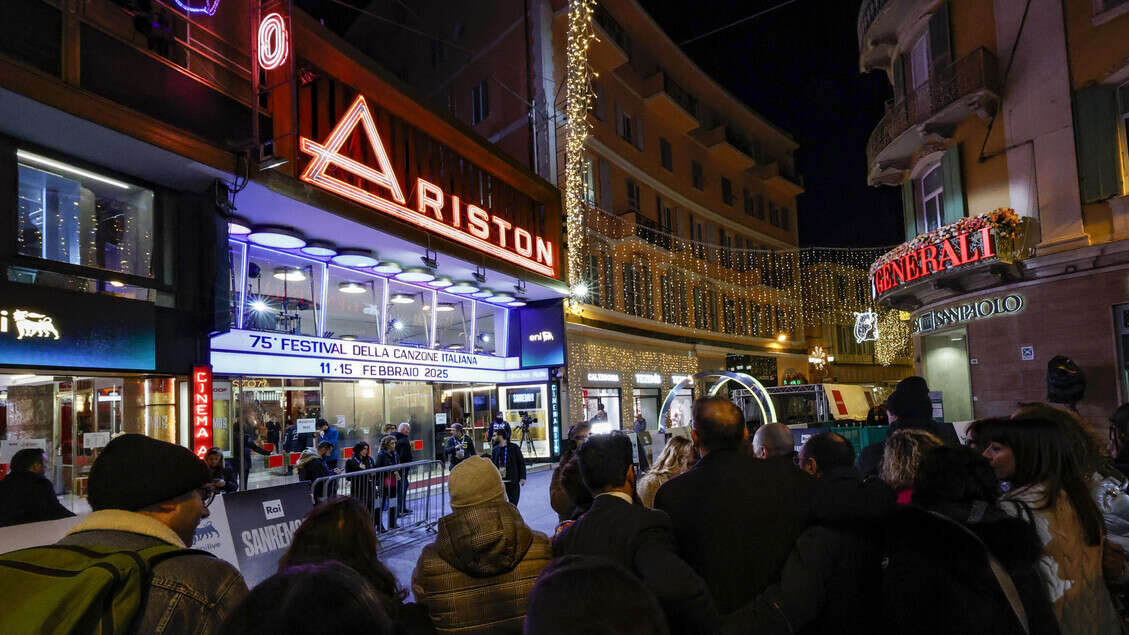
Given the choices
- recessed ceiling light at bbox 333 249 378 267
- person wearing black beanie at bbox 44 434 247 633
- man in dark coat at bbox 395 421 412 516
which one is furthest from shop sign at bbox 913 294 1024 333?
person wearing black beanie at bbox 44 434 247 633

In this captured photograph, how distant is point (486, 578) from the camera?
2.98 m

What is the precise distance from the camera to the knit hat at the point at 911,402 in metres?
5.98

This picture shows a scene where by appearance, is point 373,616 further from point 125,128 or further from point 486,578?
point 125,128

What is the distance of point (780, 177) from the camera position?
40.0 m

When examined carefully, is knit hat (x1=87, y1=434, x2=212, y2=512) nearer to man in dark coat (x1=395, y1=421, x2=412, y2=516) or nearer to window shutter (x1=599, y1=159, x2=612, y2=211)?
man in dark coat (x1=395, y1=421, x2=412, y2=516)

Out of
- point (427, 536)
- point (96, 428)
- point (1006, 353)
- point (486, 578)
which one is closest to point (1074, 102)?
point (1006, 353)

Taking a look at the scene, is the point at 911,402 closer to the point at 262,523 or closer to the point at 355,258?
the point at 262,523

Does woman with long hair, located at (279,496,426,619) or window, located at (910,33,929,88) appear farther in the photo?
window, located at (910,33,929,88)

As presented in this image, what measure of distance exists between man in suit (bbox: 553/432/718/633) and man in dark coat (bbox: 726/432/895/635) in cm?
44

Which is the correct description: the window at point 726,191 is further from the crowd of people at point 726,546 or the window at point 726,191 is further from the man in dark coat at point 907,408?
the crowd of people at point 726,546


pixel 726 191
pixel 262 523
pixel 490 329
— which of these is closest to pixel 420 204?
pixel 490 329

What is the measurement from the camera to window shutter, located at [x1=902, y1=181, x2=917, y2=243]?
1914cm

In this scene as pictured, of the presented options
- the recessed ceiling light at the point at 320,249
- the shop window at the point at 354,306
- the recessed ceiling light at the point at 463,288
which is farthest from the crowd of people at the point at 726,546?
the recessed ceiling light at the point at 463,288

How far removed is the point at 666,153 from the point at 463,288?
670 inches
